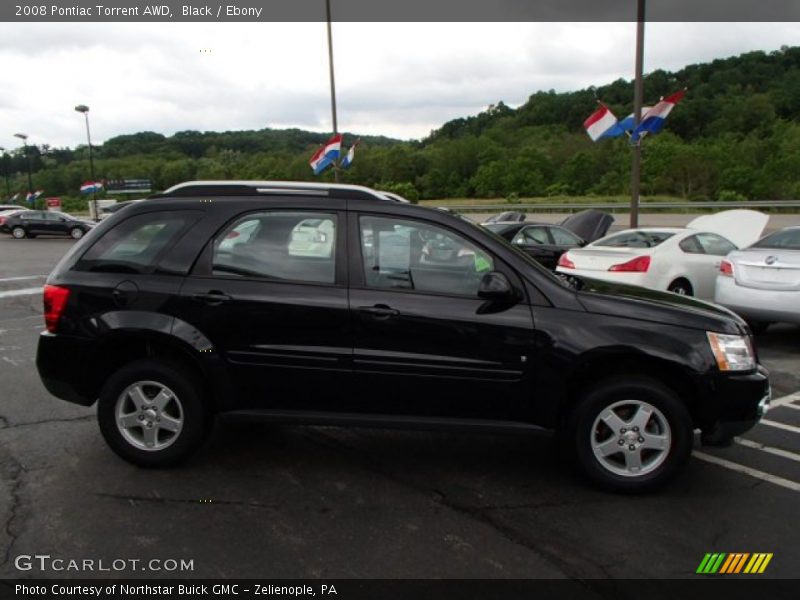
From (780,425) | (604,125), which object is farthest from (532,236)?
(780,425)

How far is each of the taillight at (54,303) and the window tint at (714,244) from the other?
9.02 m

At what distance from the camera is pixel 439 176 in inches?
2943

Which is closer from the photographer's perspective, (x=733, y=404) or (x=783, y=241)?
(x=733, y=404)

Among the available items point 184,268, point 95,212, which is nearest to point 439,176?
point 95,212

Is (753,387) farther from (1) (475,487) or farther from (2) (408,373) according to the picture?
(2) (408,373)

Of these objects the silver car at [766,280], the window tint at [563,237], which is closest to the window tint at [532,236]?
the window tint at [563,237]

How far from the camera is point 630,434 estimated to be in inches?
146

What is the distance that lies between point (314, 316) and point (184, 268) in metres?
0.90

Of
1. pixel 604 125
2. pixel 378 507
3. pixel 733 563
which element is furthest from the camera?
pixel 604 125

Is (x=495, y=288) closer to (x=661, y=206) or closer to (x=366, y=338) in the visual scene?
(x=366, y=338)

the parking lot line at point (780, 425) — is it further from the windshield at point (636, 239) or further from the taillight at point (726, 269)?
the windshield at point (636, 239)

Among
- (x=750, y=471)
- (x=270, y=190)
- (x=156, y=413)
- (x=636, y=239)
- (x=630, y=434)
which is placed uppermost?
(x=270, y=190)

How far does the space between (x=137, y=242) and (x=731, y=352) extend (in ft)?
12.2
